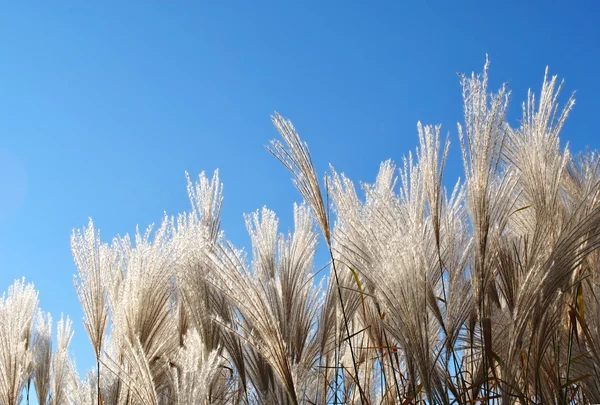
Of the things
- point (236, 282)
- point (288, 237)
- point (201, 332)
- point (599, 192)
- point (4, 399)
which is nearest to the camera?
point (236, 282)

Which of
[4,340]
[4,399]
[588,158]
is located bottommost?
[4,399]

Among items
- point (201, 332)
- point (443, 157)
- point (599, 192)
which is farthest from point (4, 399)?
point (599, 192)

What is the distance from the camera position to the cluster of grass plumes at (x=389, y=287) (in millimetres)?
2014

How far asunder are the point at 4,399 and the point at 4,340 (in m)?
0.32

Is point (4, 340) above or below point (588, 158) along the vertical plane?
below

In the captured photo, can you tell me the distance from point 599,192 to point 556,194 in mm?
150

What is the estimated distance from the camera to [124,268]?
3123mm

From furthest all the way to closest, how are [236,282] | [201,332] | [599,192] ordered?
[201,332]
[599,192]
[236,282]

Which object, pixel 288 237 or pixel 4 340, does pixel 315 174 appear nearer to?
pixel 288 237

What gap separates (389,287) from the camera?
1.94m

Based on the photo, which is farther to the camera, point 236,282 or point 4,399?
point 4,399

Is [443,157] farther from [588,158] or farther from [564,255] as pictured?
[588,158]

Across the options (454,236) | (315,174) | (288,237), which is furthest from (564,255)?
(288,237)

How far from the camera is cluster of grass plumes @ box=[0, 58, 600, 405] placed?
6.61 feet
